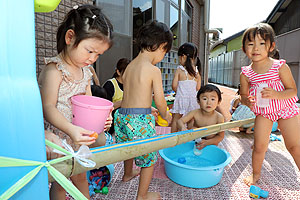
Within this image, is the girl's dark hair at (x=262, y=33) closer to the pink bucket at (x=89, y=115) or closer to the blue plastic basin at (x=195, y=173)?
the blue plastic basin at (x=195, y=173)

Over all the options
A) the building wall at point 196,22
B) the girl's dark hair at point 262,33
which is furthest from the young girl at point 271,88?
the building wall at point 196,22

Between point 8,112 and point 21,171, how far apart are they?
15 cm

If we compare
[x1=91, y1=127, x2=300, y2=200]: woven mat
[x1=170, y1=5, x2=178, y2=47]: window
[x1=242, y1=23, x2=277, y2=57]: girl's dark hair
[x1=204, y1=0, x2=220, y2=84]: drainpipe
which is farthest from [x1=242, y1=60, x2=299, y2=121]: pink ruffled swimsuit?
[x1=204, y1=0, x2=220, y2=84]: drainpipe

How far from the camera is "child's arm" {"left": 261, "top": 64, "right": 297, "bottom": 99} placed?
1.75 meters

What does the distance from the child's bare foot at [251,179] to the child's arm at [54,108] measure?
1701mm

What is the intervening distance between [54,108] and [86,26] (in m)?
0.42

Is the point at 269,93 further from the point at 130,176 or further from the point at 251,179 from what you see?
the point at 130,176

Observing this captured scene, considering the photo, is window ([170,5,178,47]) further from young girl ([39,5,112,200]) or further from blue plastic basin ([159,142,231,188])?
young girl ([39,5,112,200])

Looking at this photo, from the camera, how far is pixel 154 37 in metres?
1.74

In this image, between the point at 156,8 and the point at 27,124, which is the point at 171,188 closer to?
the point at 27,124

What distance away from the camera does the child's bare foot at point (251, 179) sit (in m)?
2.00

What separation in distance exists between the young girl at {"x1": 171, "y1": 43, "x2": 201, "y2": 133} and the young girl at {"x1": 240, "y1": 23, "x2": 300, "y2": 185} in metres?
1.39

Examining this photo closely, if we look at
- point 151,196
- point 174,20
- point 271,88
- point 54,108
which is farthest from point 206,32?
point 54,108

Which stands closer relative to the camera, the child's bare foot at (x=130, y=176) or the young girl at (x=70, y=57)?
the young girl at (x=70, y=57)
